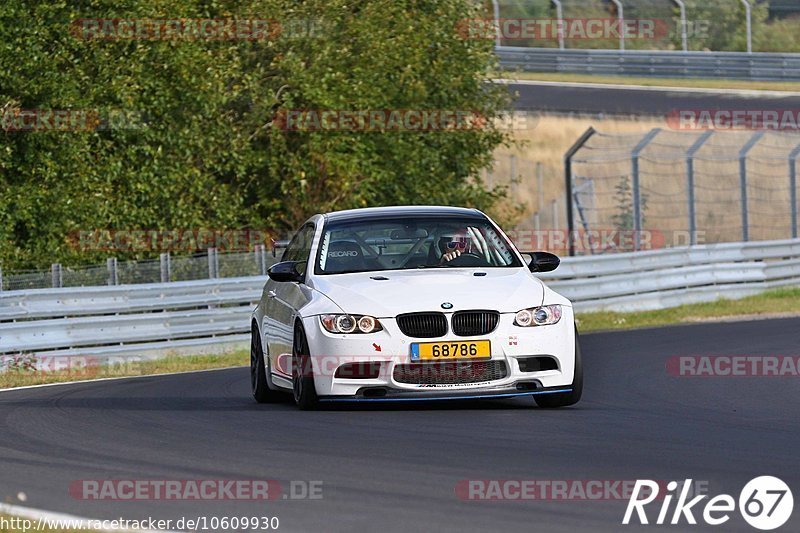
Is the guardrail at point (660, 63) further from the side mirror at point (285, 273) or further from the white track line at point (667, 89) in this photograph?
the side mirror at point (285, 273)

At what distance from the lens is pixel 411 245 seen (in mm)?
12180

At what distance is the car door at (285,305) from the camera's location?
11773 millimetres

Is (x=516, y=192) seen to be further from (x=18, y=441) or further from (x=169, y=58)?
(x=18, y=441)

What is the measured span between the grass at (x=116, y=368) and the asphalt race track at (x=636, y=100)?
23057mm

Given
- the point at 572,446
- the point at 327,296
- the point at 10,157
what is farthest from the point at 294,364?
the point at 10,157

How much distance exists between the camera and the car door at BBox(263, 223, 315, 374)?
464 inches

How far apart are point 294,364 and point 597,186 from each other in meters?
31.5

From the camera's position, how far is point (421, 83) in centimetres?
2880

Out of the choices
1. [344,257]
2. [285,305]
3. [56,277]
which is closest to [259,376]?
[285,305]

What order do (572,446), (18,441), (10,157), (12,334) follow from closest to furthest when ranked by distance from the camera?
(572,446) → (18,441) → (12,334) → (10,157)

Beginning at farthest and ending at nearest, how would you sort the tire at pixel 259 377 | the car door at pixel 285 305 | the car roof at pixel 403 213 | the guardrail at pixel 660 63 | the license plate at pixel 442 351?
the guardrail at pixel 660 63 → the tire at pixel 259 377 → the car roof at pixel 403 213 → the car door at pixel 285 305 → the license plate at pixel 442 351

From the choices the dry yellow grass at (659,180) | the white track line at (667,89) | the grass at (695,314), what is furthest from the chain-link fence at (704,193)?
the grass at (695,314)

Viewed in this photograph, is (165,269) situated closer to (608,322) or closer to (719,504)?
(608,322)

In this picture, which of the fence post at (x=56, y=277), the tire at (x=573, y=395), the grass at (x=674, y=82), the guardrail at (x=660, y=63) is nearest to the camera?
the tire at (x=573, y=395)
